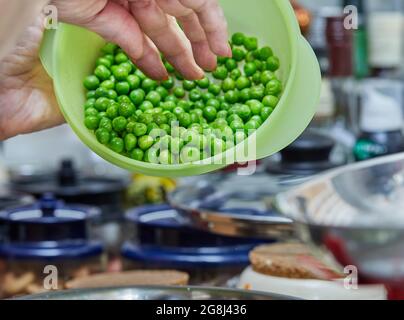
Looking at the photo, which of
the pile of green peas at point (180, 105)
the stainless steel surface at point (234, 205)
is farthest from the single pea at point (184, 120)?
the stainless steel surface at point (234, 205)

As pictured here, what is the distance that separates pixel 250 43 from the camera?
1.16 metres

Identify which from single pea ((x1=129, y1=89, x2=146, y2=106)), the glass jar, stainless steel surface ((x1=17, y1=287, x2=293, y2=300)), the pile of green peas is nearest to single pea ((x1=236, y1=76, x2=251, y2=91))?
the pile of green peas

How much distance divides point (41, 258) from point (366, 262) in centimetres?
75

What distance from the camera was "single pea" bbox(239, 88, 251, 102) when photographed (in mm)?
1124

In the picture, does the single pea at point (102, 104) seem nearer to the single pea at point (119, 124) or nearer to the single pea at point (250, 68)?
the single pea at point (119, 124)

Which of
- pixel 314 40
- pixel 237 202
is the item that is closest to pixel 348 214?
pixel 237 202

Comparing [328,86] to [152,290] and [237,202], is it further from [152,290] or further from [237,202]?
[152,290]

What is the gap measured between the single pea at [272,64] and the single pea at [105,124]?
19 cm

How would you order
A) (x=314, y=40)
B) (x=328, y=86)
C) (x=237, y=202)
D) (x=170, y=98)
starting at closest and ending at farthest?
(x=170, y=98), (x=237, y=202), (x=328, y=86), (x=314, y=40)

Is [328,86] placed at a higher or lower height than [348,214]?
higher

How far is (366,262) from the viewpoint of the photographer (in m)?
1.06

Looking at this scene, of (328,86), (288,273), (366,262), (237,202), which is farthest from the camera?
(328,86)

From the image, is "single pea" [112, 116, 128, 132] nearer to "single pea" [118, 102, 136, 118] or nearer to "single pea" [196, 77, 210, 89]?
"single pea" [118, 102, 136, 118]

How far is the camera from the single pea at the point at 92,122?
109cm
